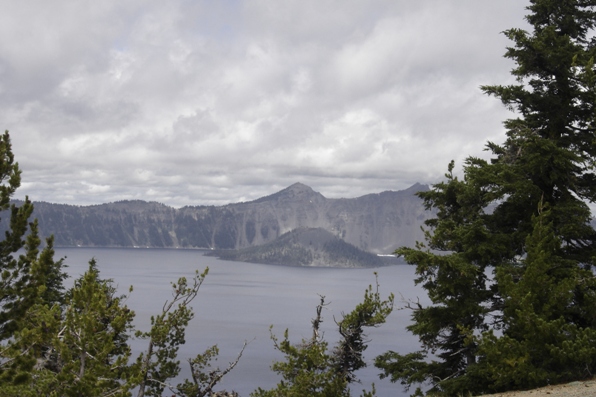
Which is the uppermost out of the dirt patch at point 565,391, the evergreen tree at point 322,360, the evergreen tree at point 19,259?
the evergreen tree at point 19,259

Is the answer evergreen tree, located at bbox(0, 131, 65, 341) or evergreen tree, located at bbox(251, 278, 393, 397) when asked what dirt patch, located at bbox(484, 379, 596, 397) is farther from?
evergreen tree, located at bbox(0, 131, 65, 341)

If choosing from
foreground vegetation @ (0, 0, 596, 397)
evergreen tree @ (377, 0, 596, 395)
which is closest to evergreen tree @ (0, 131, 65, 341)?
foreground vegetation @ (0, 0, 596, 397)

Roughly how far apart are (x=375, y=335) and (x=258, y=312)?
53.1m

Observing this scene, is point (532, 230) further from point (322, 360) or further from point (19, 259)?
point (19, 259)

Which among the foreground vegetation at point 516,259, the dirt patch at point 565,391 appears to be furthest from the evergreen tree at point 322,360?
the dirt patch at point 565,391

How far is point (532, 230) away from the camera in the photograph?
18656 millimetres

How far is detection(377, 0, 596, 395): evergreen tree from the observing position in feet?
53.2

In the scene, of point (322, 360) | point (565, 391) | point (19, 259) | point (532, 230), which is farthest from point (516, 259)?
point (19, 259)

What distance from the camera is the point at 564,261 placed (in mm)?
17531

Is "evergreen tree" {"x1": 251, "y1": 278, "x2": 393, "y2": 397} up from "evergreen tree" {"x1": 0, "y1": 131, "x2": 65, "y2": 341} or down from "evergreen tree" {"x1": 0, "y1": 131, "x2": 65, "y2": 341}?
down

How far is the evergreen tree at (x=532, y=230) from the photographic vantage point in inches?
639

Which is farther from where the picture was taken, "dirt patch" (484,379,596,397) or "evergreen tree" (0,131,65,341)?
"evergreen tree" (0,131,65,341)

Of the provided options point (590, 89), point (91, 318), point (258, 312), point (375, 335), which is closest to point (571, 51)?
point (590, 89)

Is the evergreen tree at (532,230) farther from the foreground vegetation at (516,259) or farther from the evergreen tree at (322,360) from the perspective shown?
the evergreen tree at (322,360)
